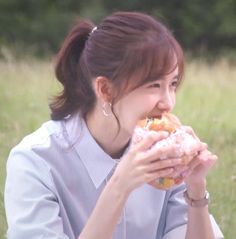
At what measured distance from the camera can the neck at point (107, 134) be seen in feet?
8.89

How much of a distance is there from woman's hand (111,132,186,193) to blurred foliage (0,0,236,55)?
16.6m

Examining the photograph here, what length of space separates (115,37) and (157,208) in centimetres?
64

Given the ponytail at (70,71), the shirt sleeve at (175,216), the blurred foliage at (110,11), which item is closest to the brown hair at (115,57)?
the ponytail at (70,71)

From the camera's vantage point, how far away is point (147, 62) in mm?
2594

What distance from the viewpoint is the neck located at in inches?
107

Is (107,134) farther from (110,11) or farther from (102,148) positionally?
(110,11)

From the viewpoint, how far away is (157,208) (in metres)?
2.90

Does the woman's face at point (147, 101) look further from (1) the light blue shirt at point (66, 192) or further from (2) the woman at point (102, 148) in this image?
(1) the light blue shirt at point (66, 192)

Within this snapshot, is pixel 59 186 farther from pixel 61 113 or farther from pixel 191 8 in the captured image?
pixel 191 8

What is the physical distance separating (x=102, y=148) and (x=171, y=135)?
1.23ft

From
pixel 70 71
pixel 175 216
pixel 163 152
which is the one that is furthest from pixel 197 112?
pixel 163 152

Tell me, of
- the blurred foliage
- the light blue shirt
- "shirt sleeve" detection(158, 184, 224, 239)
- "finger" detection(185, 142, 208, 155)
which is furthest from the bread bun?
the blurred foliage

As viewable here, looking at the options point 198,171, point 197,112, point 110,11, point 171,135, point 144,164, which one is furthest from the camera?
point 110,11

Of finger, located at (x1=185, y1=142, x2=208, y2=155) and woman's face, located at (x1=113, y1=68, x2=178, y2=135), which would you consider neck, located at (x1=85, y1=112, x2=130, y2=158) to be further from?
finger, located at (x1=185, y1=142, x2=208, y2=155)
